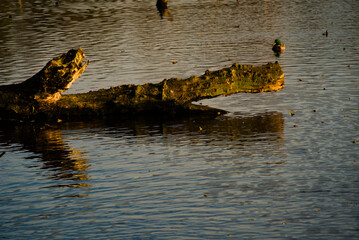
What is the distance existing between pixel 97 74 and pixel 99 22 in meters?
33.7

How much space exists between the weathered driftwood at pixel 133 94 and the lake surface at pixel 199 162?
0.68 m

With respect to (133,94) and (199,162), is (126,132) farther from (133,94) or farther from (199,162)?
(199,162)

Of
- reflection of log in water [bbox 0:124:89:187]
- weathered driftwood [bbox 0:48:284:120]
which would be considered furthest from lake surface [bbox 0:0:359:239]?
weathered driftwood [bbox 0:48:284:120]

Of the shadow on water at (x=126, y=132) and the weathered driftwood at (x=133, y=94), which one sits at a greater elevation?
the weathered driftwood at (x=133, y=94)

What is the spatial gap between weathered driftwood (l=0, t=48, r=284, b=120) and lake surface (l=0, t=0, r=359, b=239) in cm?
68

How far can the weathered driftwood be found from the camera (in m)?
27.8

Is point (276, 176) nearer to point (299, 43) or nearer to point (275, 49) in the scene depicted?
point (275, 49)

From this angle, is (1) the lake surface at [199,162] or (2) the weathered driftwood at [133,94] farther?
(2) the weathered driftwood at [133,94]

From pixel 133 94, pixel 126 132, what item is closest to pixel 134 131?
pixel 126 132

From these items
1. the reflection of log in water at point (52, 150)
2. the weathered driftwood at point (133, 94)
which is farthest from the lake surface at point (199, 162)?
the weathered driftwood at point (133, 94)

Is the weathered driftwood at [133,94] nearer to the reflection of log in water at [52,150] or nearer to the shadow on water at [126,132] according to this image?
the shadow on water at [126,132]

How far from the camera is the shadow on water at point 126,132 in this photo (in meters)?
23.5

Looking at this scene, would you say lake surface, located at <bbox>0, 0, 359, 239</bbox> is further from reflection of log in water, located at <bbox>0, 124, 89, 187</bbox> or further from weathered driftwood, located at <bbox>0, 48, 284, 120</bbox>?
weathered driftwood, located at <bbox>0, 48, 284, 120</bbox>

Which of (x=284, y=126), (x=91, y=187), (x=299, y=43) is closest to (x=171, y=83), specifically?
(x=284, y=126)
